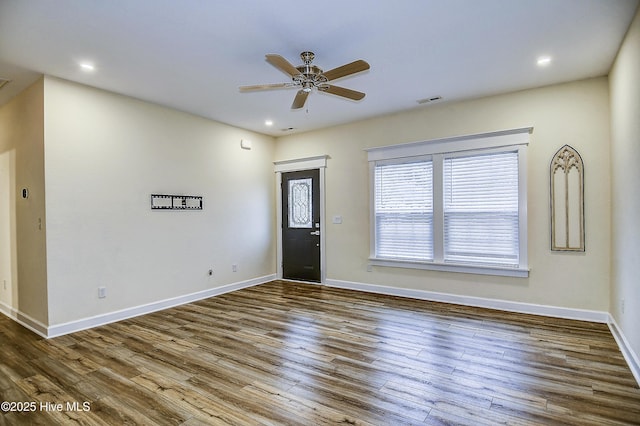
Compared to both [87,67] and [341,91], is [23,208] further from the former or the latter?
[341,91]

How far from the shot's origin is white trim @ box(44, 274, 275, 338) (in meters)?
3.64

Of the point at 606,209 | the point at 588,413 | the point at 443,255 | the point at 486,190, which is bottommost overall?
the point at 588,413

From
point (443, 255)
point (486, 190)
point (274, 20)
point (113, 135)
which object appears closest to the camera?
point (274, 20)

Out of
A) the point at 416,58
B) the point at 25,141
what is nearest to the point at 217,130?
the point at 25,141

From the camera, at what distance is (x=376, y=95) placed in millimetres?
4324

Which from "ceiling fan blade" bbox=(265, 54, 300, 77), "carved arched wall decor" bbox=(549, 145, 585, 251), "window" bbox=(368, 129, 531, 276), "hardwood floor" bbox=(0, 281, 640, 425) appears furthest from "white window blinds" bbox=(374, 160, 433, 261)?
"ceiling fan blade" bbox=(265, 54, 300, 77)

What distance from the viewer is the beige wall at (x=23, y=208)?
3.64 m

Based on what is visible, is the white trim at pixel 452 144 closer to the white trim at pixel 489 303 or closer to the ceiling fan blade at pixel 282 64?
the white trim at pixel 489 303

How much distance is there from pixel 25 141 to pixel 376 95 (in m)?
4.20

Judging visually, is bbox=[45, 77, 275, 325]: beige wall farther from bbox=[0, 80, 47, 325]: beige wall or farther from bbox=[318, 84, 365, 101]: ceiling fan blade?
bbox=[318, 84, 365, 101]: ceiling fan blade

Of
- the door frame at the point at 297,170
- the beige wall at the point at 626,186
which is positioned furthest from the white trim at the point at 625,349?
the door frame at the point at 297,170

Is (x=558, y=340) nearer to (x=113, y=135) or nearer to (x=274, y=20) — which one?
(x=274, y=20)

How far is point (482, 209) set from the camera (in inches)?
176

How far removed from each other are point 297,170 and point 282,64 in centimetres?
359
